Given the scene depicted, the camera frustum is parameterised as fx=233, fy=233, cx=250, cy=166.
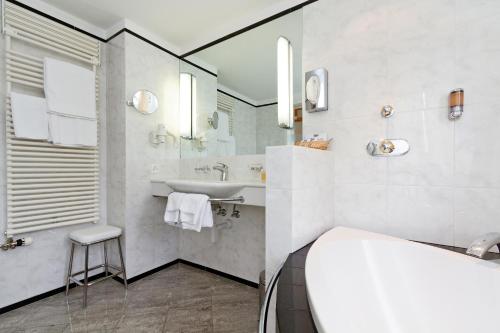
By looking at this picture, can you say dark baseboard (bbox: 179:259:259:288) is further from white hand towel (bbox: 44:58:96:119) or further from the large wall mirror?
white hand towel (bbox: 44:58:96:119)

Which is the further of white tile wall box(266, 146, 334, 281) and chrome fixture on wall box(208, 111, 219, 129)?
chrome fixture on wall box(208, 111, 219, 129)

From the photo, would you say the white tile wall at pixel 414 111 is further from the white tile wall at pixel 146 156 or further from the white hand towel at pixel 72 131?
the white hand towel at pixel 72 131

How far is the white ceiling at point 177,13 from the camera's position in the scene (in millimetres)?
1823

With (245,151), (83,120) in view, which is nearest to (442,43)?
A: (245,151)

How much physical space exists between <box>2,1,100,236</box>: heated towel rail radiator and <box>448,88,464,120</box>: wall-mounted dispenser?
2567 millimetres

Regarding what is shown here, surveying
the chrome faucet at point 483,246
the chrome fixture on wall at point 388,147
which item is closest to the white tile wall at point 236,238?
the chrome fixture on wall at point 388,147

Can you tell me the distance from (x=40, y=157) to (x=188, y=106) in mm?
1284

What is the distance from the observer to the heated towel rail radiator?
1.63m

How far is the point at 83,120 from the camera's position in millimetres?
1893

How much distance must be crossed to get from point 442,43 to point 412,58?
0.13 meters

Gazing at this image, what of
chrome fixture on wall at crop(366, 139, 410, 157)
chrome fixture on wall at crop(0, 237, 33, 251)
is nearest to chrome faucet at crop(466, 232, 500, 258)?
chrome fixture on wall at crop(366, 139, 410, 157)

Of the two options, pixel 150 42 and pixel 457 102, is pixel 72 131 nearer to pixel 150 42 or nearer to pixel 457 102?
pixel 150 42

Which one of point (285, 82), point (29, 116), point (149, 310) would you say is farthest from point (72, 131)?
point (285, 82)

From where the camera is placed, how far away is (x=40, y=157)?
→ 1777mm
